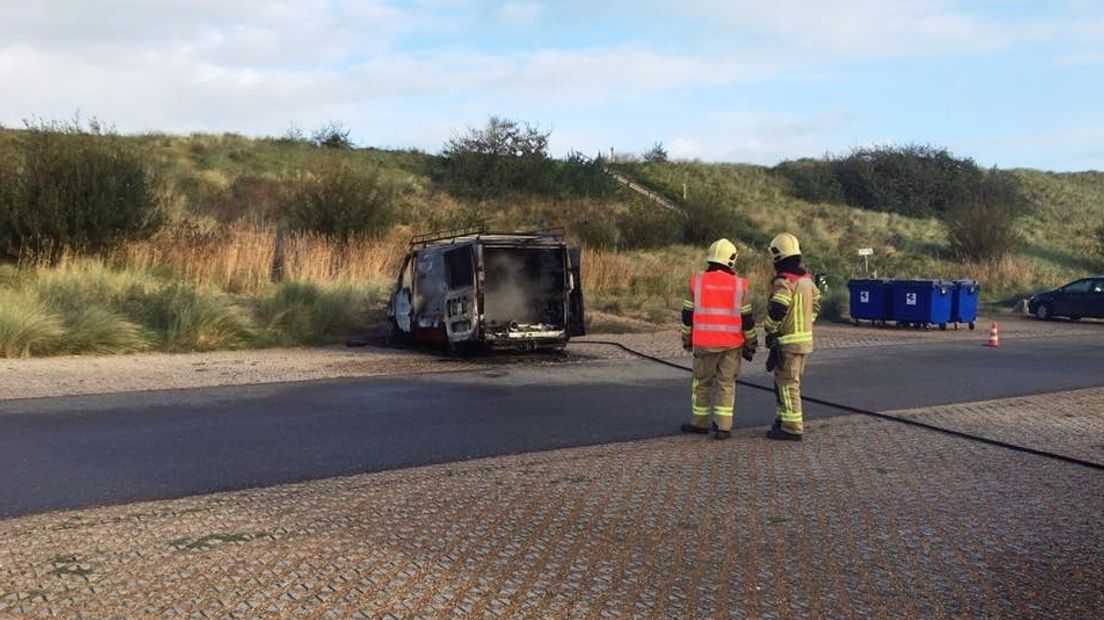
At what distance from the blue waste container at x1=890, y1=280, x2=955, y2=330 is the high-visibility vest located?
50.0ft

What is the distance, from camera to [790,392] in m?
8.48

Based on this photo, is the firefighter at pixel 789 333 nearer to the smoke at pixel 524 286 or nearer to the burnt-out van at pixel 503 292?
the burnt-out van at pixel 503 292

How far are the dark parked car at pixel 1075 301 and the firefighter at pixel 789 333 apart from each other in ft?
69.3

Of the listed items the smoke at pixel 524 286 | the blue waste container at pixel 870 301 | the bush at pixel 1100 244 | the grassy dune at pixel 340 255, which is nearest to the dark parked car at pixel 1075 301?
the grassy dune at pixel 340 255

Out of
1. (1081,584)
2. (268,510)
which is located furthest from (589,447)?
(1081,584)

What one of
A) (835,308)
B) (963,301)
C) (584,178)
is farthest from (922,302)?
(584,178)

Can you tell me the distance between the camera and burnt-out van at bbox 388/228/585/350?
48.9ft

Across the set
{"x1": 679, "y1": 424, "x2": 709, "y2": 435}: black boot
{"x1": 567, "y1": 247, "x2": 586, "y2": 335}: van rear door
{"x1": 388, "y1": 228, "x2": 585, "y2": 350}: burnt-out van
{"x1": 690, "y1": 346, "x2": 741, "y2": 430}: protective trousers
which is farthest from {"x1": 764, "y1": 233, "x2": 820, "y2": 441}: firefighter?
{"x1": 567, "y1": 247, "x2": 586, "y2": 335}: van rear door

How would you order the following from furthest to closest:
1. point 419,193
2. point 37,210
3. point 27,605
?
point 419,193 < point 37,210 < point 27,605

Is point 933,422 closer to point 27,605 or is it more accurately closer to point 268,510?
point 268,510

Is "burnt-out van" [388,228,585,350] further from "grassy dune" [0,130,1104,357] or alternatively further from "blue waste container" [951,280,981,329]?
"blue waste container" [951,280,981,329]

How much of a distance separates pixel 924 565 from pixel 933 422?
4.72 metres

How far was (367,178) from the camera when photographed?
28.8 meters

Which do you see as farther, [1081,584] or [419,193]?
[419,193]
